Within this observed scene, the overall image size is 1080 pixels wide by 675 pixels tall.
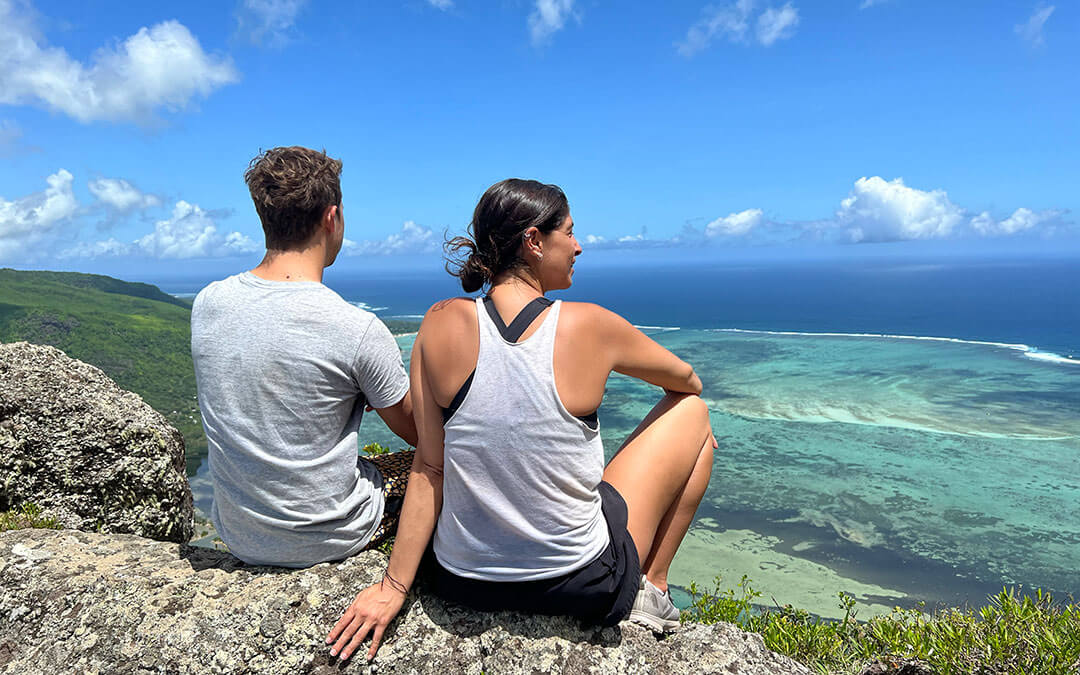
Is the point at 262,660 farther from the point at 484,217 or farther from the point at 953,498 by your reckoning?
the point at 953,498

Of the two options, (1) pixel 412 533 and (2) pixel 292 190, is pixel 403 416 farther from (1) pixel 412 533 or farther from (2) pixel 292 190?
(2) pixel 292 190

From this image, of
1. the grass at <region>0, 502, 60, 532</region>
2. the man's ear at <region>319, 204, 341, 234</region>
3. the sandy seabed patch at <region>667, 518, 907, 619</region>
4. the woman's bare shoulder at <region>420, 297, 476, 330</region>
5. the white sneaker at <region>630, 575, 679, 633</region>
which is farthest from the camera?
the sandy seabed patch at <region>667, 518, 907, 619</region>

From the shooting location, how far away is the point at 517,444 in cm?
292

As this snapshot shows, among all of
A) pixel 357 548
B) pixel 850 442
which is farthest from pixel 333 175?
pixel 850 442

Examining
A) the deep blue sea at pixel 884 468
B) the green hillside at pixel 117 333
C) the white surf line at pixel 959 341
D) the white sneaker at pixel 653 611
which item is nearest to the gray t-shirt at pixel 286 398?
the white sneaker at pixel 653 611

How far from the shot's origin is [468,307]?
3.08 m

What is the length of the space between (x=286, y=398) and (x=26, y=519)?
2.93m

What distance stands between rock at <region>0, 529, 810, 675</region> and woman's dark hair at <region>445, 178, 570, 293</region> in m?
1.59

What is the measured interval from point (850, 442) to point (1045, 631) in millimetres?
36092

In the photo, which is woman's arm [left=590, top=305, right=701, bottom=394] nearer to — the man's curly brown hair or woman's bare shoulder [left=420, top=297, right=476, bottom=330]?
woman's bare shoulder [left=420, top=297, right=476, bottom=330]

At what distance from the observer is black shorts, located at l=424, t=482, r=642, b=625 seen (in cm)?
310

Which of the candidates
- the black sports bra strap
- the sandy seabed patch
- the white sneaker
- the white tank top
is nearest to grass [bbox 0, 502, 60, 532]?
the white tank top

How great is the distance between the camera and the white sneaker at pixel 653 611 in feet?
11.1

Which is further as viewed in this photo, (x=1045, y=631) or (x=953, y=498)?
(x=953, y=498)
